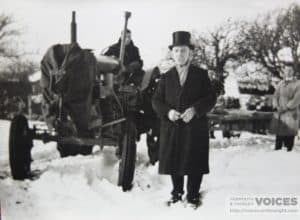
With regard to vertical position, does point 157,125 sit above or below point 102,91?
below

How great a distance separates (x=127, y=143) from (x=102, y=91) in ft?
0.93

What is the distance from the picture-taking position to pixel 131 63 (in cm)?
200

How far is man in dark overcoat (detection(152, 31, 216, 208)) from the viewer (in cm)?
189

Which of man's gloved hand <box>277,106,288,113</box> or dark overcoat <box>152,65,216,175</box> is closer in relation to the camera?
dark overcoat <box>152,65,216,175</box>

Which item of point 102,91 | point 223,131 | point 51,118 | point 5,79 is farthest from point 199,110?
point 5,79

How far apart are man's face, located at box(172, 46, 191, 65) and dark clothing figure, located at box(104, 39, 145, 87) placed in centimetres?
19

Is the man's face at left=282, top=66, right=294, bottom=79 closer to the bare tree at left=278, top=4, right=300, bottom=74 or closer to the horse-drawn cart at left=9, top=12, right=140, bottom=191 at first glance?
the bare tree at left=278, top=4, right=300, bottom=74

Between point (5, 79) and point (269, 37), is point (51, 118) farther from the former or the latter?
point (269, 37)

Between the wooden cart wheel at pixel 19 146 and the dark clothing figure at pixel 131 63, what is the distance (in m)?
0.53

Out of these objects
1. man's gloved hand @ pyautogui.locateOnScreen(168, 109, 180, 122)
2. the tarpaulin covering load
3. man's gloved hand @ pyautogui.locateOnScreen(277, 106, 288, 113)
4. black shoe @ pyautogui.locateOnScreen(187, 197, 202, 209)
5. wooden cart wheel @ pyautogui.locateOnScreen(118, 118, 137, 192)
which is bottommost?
black shoe @ pyautogui.locateOnScreen(187, 197, 202, 209)

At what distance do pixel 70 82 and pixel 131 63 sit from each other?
318 mm

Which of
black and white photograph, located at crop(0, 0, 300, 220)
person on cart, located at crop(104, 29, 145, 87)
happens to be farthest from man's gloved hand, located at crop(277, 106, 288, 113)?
person on cart, located at crop(104, 29, 145, 87)

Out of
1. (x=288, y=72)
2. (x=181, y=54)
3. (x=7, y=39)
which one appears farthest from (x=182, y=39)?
(x=7, y=39)

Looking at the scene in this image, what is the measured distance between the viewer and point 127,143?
1.89m
